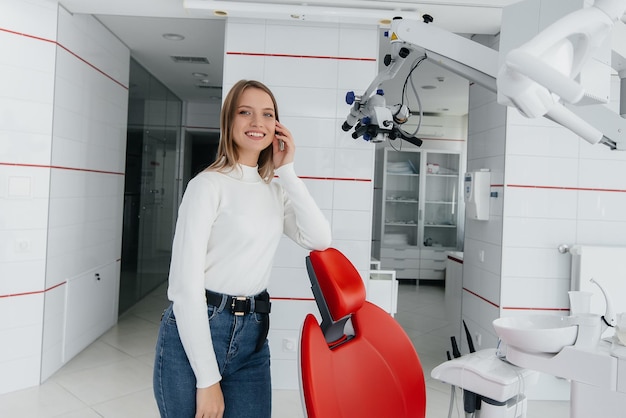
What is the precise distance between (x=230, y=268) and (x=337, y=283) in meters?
0.29

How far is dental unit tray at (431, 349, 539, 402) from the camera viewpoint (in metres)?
1.51

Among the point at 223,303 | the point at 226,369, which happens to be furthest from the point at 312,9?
the point at 226,369

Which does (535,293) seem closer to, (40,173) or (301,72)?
(301,72)

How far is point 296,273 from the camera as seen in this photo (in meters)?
3.28

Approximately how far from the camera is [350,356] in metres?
1.27

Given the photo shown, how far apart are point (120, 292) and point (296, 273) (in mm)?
2490

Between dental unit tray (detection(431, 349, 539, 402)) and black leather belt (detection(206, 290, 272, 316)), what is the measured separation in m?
0.69

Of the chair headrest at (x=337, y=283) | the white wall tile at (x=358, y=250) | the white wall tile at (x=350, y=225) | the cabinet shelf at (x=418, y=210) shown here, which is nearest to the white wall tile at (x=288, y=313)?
the white wall tile at (x=358, y=250)

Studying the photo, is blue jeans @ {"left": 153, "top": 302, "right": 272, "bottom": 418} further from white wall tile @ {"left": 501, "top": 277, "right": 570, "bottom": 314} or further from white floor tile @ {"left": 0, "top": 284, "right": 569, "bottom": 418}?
white wall tile @ {"left": 501, "top": 277, "right": 570, "bottom": 314}

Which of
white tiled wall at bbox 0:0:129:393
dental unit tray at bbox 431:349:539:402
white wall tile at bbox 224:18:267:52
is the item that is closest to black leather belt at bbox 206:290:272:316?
dental unit tray at bbox 431:349:539:402

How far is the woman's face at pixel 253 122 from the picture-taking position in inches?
51.3

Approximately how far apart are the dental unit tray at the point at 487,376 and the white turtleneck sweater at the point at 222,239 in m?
0.66

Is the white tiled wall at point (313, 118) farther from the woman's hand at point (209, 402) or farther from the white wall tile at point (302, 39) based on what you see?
the woman's hand at point (209, 402)

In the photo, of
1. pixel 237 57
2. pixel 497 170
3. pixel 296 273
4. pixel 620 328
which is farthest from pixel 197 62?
pixel 620 328
